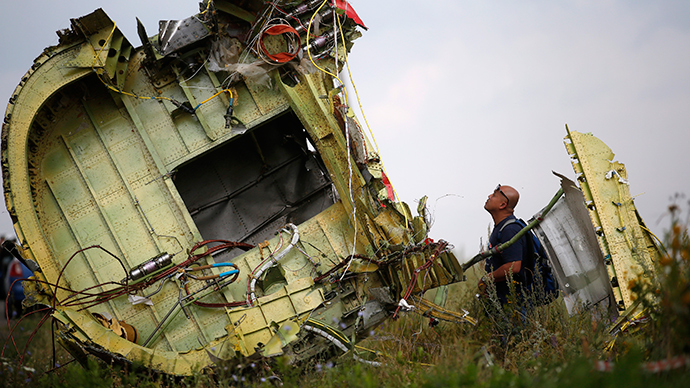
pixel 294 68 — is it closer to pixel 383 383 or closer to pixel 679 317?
pixel 383 383

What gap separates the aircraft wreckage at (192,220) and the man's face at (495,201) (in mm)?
719

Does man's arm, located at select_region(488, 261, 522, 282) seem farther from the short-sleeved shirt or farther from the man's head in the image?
the man's head

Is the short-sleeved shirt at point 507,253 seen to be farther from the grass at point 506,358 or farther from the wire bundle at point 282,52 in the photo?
the wire bundle at point 282,52

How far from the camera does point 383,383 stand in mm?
3521

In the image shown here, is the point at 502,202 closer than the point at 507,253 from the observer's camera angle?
No

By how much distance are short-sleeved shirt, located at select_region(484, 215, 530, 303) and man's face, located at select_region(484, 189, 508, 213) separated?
171mm

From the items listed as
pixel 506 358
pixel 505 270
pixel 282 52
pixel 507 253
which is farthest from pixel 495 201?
pixel 282 52

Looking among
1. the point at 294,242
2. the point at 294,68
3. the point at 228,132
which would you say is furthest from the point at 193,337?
the point at 294,68

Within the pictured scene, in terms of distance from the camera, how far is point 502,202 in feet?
16.2

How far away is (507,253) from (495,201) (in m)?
0.63

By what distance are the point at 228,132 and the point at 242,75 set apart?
72 cm

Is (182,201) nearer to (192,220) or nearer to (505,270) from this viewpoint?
(192,220)

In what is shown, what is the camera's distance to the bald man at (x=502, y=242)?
15.1 ft

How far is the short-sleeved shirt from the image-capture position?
4.61 metres
